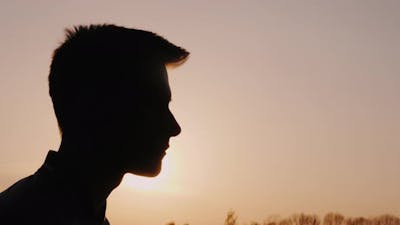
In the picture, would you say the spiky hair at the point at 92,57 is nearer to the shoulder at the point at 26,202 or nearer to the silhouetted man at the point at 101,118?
the silhouetted man at the point at 101,118

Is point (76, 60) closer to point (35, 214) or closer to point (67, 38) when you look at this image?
point (67, 38)

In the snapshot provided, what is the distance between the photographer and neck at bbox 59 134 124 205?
185 centimetres

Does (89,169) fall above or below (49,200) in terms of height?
above

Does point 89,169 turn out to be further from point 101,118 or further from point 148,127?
point 148,127

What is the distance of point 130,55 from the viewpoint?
7.32 ft

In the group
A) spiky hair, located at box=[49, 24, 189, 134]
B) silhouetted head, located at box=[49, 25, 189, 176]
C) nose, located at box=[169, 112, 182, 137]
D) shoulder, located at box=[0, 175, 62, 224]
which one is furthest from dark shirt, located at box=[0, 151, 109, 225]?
nose, located at box=[169, 112, 182, 137]

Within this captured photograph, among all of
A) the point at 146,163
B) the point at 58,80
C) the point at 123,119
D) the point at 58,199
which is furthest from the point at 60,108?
the point at 58,199

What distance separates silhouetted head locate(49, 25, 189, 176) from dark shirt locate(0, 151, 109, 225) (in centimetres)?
22

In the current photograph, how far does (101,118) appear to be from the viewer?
2.04m

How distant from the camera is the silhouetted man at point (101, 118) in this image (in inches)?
68.6

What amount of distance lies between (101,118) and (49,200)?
0.53 metres

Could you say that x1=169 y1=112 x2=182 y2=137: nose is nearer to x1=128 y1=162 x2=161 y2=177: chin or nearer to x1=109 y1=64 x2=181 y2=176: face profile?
x1=109 y1=64 x2=181 y2=176: face profile

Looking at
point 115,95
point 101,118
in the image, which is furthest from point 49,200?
point 115,95

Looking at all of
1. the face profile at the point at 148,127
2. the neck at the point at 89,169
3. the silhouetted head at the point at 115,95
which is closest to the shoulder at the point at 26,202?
the neck at the point at 89,169
